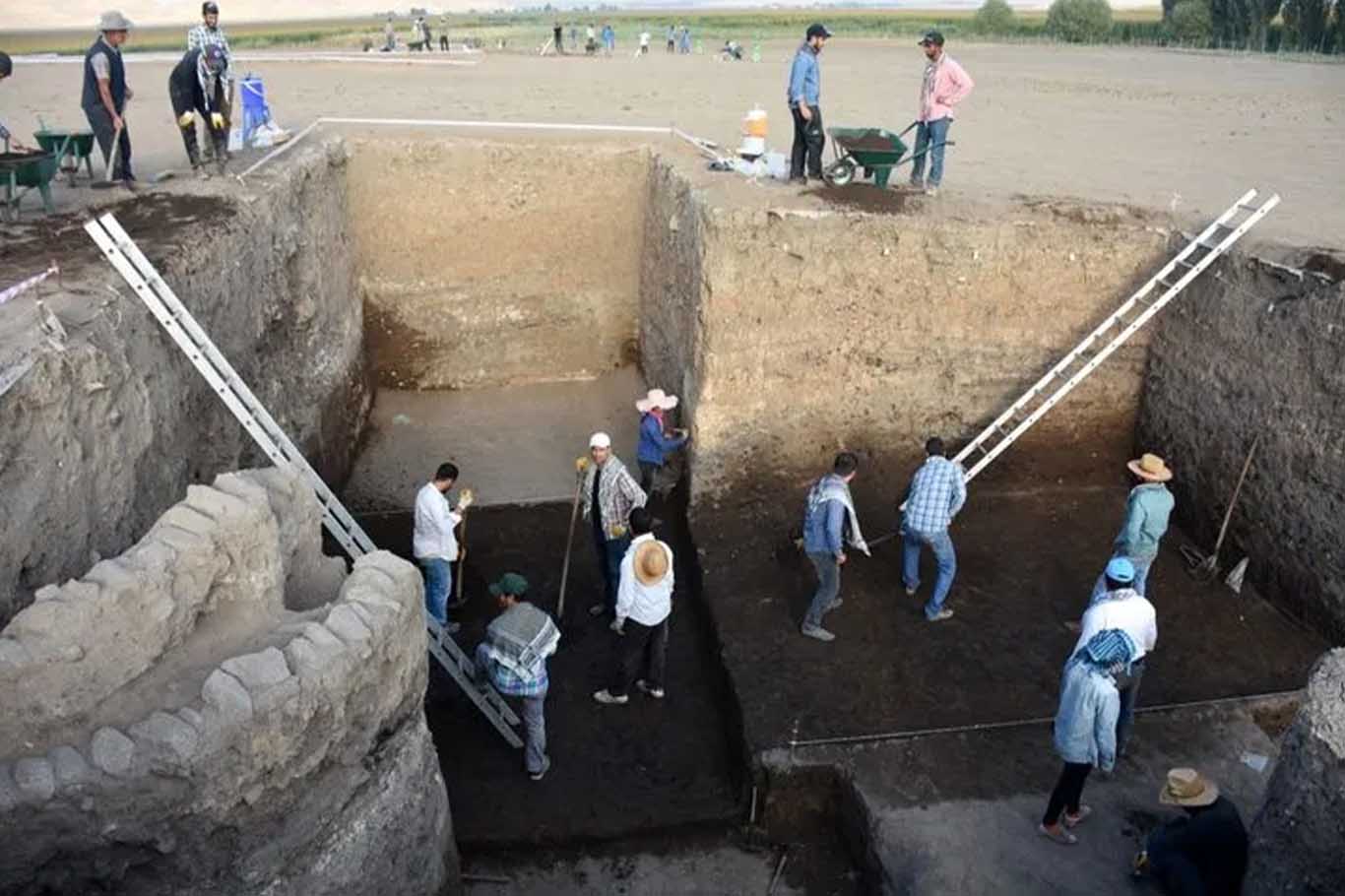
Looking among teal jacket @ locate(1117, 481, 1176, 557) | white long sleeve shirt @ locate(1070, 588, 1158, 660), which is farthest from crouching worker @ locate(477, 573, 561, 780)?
teal jacket @ locate(1117, 481, 1176, 557)

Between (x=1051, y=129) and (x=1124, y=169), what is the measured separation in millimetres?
4128

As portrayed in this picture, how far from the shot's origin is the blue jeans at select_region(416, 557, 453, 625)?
7.52 metres

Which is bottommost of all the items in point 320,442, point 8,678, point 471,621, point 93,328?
point 471,621

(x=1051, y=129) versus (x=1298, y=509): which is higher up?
(x=1051, y=129)

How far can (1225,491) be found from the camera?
855 cm

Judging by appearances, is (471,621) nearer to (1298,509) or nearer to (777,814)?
(777,814)

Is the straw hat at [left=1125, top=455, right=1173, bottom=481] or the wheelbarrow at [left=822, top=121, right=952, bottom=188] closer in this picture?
the straw hat at [left=1125, top=455, right=1173, bottom=481]

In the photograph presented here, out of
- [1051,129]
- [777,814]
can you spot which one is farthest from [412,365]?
[1051,129]

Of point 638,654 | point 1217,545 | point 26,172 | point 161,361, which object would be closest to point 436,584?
point 638,654

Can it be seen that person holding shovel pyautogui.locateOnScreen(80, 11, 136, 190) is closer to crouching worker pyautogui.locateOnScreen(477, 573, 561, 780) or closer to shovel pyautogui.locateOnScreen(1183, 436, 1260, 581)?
crouching worker pyautogui.locateOnScreen(477, 573, 561, 780)

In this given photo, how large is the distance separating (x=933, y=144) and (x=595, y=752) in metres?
6.86

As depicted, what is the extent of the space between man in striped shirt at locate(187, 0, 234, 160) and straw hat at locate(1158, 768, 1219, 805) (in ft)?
32.3

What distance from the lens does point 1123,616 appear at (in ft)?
18.8

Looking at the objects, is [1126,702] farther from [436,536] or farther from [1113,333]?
[436,536]
